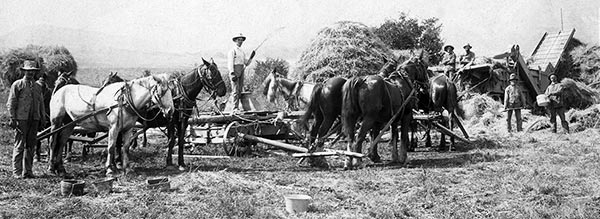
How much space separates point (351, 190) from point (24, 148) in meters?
5.27

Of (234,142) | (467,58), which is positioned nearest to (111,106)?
(234,142)

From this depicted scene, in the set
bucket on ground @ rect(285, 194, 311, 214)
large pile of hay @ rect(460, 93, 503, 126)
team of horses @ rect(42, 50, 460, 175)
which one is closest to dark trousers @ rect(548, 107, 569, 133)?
large pile of hay @ rect(460, 93, 503, 126)

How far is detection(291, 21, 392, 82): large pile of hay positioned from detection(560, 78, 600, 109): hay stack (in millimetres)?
6477

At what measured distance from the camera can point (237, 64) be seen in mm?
10039

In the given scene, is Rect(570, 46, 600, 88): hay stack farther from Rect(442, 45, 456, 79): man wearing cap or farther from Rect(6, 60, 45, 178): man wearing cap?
Rect(6, 60, 45, 178): man wearing cap

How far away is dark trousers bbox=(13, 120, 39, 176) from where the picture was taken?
287 inches

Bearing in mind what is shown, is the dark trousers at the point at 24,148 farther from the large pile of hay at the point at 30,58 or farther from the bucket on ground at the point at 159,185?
the large pile of hay at the point at 30,58

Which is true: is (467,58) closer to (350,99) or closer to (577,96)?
(577,96)

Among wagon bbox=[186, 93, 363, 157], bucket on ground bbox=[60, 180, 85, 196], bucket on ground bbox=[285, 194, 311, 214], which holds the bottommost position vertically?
bucket on ground bbox=[60, 180, 85, 196]

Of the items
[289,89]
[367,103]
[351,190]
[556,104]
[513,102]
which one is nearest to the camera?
[351,190]

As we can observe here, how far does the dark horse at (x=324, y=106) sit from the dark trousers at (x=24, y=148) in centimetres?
448

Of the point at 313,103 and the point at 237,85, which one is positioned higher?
the point at 237,85

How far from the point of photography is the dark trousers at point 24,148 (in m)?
7.30

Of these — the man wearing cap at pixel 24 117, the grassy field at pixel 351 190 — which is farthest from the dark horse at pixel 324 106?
the man wearing cap at pixel 24 117
